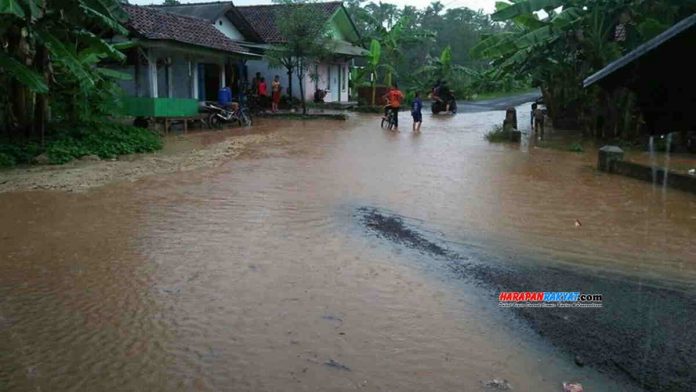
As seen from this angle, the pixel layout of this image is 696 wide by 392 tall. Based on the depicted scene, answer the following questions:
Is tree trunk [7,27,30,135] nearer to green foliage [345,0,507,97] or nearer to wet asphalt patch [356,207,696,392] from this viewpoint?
wet asphalt patch [356,207,696,392]

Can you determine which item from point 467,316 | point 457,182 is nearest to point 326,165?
point 457,182

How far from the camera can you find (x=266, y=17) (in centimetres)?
3272

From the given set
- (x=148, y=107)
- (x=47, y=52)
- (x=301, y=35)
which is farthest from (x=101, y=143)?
(x=301, y=35)

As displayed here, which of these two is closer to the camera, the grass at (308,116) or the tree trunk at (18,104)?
the tree trunk at (18,104)

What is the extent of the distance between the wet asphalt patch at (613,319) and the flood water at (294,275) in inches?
7.5

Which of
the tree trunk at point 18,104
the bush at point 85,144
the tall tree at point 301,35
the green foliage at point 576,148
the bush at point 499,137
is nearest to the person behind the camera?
the bush at point 85,144

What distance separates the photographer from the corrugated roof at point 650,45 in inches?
90.8

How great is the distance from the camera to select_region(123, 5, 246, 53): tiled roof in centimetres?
1898

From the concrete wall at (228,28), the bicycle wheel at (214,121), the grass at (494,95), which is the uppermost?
the concrete wall at (228,28)

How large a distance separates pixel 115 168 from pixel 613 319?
9.91 meters

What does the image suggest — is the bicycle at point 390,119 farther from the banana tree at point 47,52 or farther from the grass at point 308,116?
the banana tree at point 47,52

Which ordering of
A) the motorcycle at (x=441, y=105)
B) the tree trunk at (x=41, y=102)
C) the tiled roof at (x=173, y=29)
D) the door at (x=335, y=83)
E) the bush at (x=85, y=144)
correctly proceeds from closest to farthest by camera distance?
1. the bush at (x=85, y=144)
2. the tree trunk at (x=41, y=102)
3. the tiled roof at (x=173, y=29)
4. the motorcycle at (x=441, y=105)
5. the door at (x=335, y=83)

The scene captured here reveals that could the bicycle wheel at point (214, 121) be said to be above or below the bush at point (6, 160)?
above

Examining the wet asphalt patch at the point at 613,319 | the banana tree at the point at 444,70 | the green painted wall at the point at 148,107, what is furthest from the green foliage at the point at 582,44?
the banana tree at the point at 444,70
